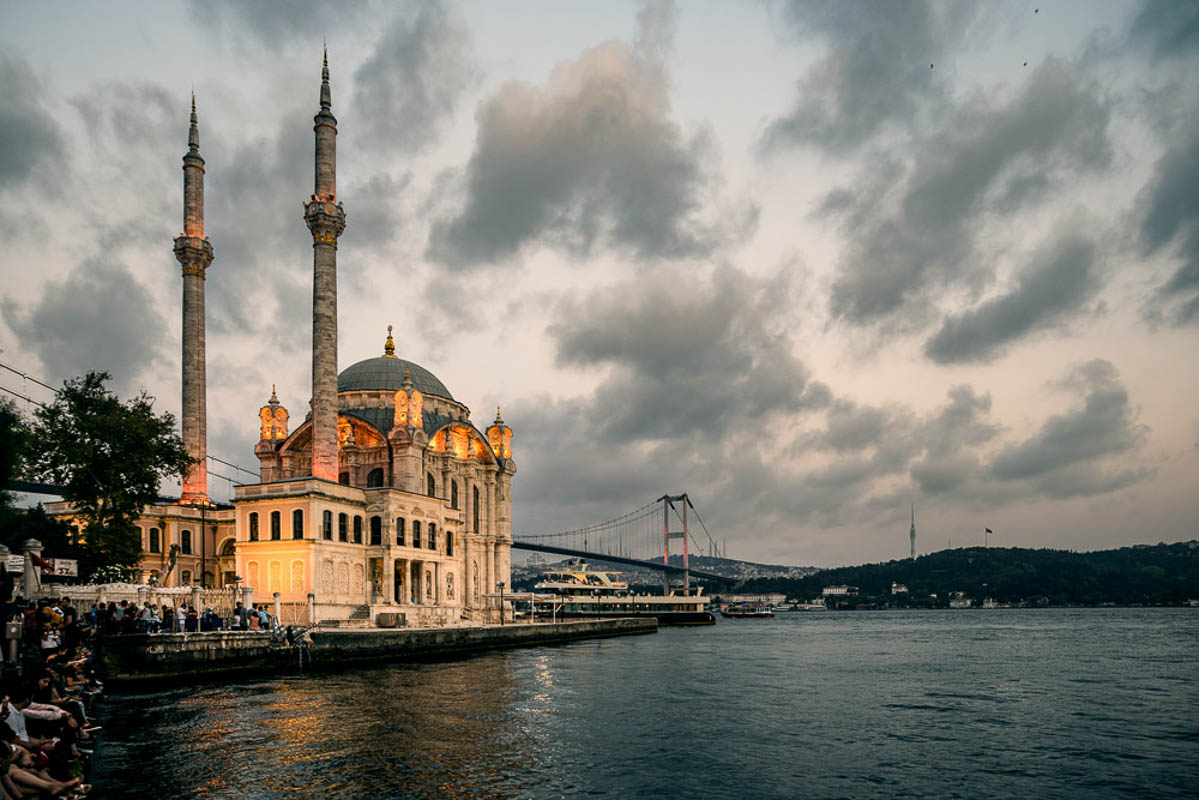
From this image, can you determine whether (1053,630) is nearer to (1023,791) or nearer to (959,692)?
(959,692)

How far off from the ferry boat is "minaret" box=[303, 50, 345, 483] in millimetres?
60717

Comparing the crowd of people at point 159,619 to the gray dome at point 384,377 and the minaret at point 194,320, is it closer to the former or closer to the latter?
the minaret at point 194,320

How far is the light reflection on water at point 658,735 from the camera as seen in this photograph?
18516mm

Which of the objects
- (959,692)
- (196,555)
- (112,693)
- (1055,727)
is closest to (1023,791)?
(1055,727)

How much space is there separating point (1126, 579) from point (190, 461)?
182 m

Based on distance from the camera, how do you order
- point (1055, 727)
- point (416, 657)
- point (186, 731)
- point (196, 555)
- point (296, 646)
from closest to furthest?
point (186, 731), point (1055, 727), point (296, 646), point (416, 657), point (196, 555)

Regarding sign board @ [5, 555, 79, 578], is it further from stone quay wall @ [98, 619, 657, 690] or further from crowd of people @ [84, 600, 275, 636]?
stone quay wall @ [98, 619, 657, 690]

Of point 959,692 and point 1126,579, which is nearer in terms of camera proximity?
point 959,692

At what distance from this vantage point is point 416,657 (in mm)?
49219

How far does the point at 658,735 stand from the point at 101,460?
112ft

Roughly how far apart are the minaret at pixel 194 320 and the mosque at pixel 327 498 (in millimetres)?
96

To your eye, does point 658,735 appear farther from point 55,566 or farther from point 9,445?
point 9,445

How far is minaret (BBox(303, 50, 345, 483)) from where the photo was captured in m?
57.9

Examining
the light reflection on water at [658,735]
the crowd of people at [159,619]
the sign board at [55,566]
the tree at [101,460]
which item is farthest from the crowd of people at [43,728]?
the tree at [101,460]
